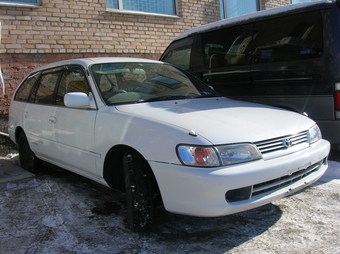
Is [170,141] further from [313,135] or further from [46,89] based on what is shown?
[46,89]

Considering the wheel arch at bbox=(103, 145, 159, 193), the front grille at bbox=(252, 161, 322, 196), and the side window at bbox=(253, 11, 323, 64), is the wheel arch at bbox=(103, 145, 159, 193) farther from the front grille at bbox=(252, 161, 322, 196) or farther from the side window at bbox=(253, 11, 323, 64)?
the side window at bbox=(253, 11, 323, 64)

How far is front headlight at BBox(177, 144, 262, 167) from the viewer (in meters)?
2.48

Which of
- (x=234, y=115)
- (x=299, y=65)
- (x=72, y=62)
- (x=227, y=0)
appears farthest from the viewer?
(x=227, y=0)

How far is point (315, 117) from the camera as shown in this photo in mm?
4250

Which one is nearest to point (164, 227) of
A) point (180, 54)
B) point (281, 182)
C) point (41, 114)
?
point (281, 182)

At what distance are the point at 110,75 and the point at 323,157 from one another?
225cm

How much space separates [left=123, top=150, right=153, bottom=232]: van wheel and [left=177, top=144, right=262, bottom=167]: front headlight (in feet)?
1.51

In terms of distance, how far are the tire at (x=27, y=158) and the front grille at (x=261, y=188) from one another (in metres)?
3.20

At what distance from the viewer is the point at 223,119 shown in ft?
9.49

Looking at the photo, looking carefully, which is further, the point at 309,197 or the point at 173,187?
the point at 309,197

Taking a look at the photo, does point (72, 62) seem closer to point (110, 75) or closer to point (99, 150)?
point (110, 75)

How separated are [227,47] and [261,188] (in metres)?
3.20

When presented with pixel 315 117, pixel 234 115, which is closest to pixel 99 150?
pixel 234 115

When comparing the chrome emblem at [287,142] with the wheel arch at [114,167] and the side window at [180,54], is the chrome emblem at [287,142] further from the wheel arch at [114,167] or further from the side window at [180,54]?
the side window at [180,54]
